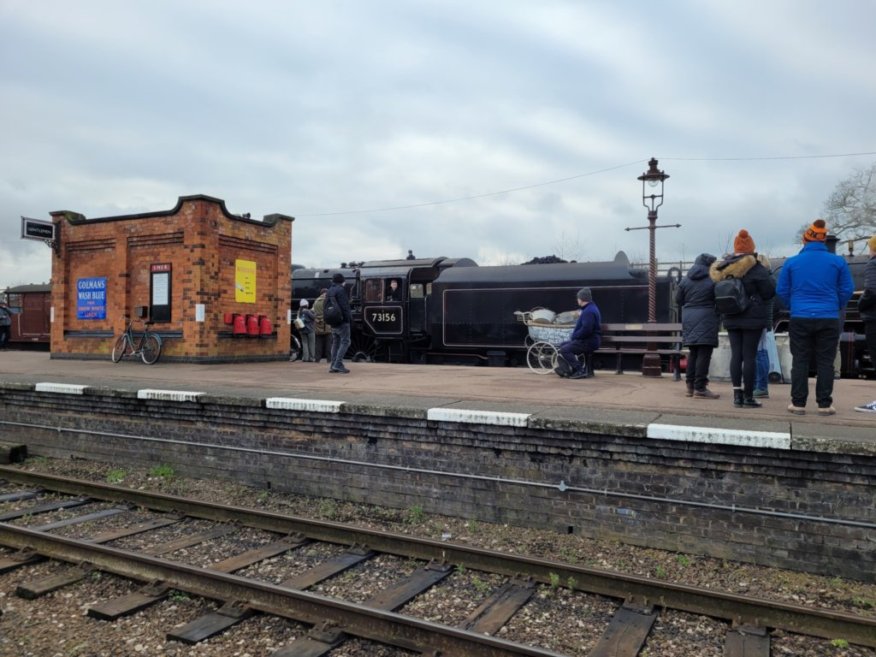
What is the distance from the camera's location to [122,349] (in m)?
12.4

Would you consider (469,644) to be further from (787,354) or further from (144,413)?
(787,354)

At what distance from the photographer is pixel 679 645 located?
3770mm

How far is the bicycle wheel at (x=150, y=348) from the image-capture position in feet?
39.3

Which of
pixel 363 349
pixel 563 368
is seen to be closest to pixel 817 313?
pixel 563 368

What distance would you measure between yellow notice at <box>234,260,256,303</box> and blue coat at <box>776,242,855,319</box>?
965 centimetres

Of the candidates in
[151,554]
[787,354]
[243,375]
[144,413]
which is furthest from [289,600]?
[787,354]

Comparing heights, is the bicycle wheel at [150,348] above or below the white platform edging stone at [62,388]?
above

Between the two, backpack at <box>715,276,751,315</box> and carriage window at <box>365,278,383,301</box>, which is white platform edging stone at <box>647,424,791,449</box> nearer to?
backpack at <box>715,276,751,315</box>

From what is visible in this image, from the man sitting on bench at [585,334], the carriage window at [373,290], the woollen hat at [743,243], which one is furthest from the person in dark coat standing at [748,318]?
the carriage window at [373,290]

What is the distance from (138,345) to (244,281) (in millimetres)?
2273

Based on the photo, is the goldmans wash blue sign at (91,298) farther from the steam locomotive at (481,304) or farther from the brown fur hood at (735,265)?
the brown fur hood at (735,265)

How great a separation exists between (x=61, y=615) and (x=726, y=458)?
4.65m

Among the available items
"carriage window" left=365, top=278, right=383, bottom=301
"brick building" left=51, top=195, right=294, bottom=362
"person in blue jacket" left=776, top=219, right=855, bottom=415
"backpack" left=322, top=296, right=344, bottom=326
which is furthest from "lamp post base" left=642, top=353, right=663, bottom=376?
"carriage window" left=365, top=278, right=383, bottom=301

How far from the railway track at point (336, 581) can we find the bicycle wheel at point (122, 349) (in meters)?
6.33
